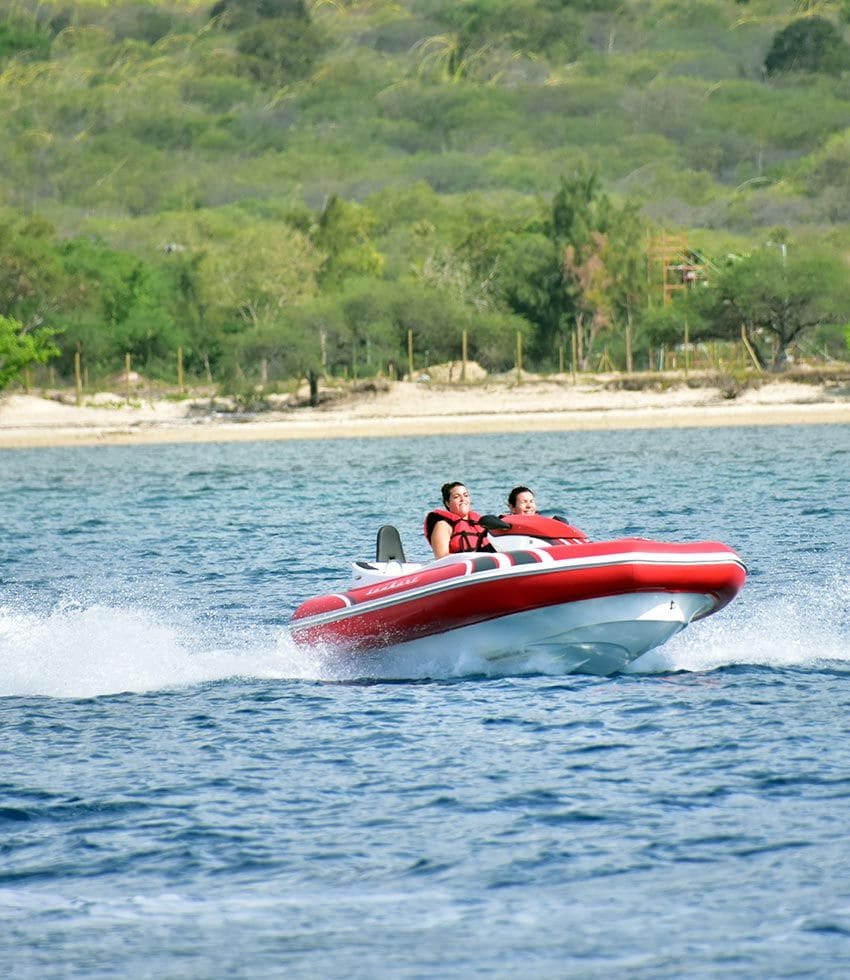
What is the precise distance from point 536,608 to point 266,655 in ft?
11.3

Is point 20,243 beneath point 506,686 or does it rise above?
above

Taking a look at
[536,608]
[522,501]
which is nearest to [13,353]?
[522,501]

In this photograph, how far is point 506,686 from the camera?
14.1 meters

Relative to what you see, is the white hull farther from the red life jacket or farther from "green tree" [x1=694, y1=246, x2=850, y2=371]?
"green tree" [x1=694, y1=246, x2=850, y2=371]

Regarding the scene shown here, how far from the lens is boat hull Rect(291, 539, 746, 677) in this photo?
1337cm

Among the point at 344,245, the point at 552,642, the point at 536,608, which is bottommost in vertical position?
the point at 552,642

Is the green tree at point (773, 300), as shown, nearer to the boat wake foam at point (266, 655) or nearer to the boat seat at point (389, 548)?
the boat wake foam at point (266, 655)

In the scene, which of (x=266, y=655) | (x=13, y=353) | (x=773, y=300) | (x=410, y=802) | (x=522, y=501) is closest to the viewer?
(x=410, y=802)

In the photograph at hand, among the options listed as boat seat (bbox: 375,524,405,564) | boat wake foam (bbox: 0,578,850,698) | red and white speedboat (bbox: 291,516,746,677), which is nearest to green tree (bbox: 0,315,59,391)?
boat wake foam (bbox: 0,578,850,698)

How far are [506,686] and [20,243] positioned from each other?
218 ft

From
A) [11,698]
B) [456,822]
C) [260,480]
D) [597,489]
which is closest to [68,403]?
[260,480]

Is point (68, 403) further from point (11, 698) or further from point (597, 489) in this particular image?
point (11, 698)

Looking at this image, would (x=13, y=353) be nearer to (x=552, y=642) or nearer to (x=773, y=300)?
(x=773, y=300)

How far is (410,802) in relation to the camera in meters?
10.9
